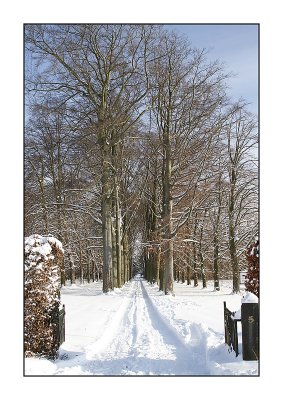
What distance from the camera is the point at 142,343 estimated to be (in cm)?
729

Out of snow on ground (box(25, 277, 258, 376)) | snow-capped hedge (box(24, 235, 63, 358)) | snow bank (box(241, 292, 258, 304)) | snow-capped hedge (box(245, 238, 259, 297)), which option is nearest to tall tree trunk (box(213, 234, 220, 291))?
snow on ground (box(25, 277, 258, 376))

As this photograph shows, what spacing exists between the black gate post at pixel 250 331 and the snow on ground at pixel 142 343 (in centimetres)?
12

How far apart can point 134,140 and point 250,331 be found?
20.1 feet

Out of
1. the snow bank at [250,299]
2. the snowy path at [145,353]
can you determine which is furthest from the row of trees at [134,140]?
the snowy path at [145,353]

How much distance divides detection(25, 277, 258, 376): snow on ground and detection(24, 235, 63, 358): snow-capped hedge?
0.27m

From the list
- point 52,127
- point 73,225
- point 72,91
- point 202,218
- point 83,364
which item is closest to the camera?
point 83,364

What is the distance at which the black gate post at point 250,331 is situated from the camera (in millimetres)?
5938

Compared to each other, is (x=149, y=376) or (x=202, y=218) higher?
(x=202, y=218)

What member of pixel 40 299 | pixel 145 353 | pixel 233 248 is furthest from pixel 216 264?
pixel 40 299
